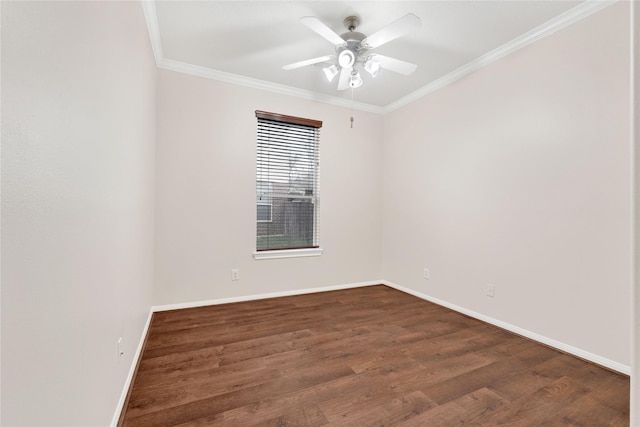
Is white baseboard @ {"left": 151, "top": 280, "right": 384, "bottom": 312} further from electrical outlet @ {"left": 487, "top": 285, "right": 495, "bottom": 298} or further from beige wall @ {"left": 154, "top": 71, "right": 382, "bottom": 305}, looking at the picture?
electrical outlet @ {"left": 487, "top": 285, "right": 495, "bottom": 298}

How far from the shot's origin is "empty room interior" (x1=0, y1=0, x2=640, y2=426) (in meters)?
0.80

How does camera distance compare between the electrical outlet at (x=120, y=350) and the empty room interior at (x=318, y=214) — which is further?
the electrical outlet at (x=120, y=350)

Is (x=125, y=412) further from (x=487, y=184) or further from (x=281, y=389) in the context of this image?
(x=487, y=184)

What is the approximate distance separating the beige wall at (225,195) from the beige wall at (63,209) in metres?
1.56

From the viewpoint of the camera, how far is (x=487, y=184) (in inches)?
114

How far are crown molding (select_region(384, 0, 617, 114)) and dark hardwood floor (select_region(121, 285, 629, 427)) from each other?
263 centimetres

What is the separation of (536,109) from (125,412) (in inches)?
145

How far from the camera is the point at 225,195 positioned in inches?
131

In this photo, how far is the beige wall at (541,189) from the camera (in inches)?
80.0

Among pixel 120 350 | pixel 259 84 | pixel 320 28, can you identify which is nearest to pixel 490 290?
pixel 320 28

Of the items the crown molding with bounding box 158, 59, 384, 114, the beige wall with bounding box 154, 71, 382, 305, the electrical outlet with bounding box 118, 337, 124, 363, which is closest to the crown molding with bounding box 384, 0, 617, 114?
the crown molding with bounding box 158, 59, 384, 114

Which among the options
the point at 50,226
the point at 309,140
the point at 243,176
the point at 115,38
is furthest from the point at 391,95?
the point at 50,226

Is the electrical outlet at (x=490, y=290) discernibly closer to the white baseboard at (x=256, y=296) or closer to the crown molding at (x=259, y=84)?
the white baseboard at (x=256, y=296)

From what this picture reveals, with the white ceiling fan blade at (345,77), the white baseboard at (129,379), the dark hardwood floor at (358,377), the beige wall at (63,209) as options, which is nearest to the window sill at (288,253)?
the dark hardwood floor at (358,377)
